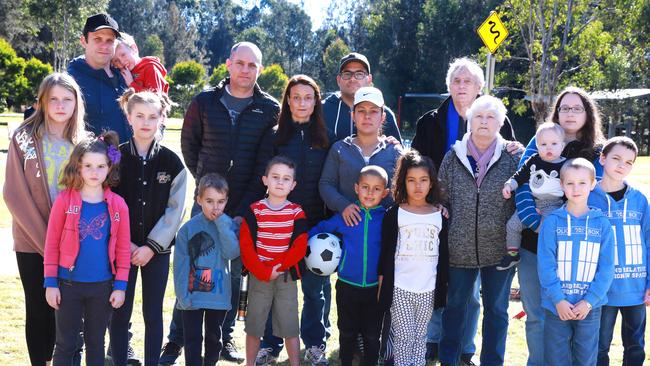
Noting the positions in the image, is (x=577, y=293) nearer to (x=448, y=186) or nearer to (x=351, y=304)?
(x=448, y=186)

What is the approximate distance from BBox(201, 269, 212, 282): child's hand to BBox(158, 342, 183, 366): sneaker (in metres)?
0.96

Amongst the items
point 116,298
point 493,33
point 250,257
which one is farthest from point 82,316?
point 493,33

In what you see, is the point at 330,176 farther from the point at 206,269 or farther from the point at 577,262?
the point at 577,262

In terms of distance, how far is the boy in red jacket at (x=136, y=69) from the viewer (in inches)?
205

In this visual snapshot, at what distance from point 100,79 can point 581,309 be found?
3.85m

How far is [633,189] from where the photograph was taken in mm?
4355

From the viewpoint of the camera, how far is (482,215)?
441 cm

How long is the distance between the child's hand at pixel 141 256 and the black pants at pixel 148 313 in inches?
3.5

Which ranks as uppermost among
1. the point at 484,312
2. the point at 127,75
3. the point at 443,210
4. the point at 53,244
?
the point at 127,75

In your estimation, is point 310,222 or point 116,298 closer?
point 116,298

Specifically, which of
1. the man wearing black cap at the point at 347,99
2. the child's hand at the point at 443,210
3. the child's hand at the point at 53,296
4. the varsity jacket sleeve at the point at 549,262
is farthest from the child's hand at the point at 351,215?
A: the child's hand at the point at 53,296

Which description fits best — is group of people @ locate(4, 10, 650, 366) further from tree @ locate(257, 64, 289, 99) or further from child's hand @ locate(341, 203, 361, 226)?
tree @ locate(257, 64, 289, 99)

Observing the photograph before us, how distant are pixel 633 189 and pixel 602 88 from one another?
26.5 metres

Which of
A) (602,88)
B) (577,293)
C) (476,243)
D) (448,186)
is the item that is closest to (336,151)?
(448,186)
